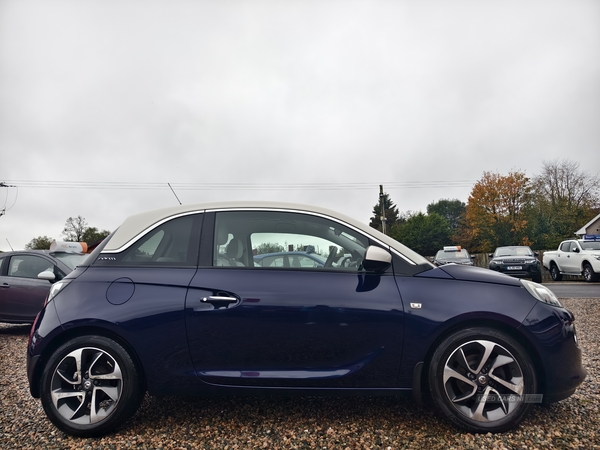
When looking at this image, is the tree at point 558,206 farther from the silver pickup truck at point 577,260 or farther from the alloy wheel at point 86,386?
the alloy wheel at point 86,386

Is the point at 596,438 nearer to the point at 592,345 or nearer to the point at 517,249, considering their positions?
the point at 592,345

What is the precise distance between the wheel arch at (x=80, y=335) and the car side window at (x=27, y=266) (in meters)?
5.10

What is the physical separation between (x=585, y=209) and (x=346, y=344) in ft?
150

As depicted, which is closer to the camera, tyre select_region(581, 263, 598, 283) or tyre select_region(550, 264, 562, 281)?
tyre select_region(581, 263, 598, 283)

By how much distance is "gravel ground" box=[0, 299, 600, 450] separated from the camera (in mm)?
2668

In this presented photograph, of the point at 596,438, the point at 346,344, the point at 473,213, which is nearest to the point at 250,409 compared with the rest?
the point at 346,344

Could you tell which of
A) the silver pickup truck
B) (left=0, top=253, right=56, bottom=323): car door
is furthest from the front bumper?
the silver pickup truck

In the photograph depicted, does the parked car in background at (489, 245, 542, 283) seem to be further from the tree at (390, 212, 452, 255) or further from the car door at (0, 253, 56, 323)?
the tree at (390, 212, 452, 255)

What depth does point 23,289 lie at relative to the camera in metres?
7.20

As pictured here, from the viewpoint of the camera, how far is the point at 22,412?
3396 mm

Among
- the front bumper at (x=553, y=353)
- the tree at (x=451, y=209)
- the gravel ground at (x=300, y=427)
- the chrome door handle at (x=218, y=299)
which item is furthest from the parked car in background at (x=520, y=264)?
the tree at (x=451, y=209)

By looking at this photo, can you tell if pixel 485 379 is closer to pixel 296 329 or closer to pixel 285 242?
pixel 296 329

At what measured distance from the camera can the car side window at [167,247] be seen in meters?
3.07

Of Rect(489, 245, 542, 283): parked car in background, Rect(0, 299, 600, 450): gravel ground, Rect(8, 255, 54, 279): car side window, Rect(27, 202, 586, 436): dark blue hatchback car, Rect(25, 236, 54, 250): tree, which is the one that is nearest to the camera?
Rect(0, 299, 600, 450): gravel ground
